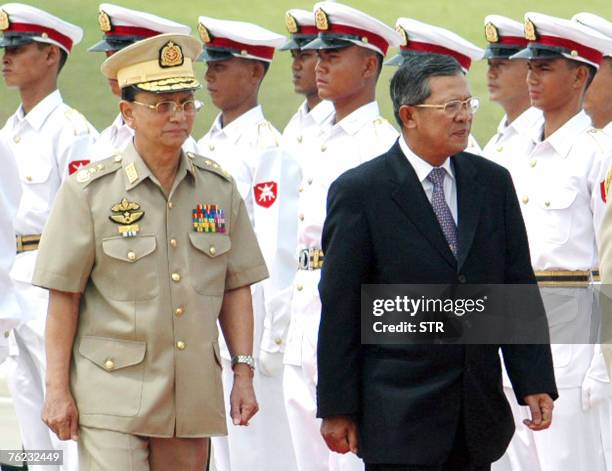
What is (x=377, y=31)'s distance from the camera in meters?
7.37

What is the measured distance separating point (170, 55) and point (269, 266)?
2226mm

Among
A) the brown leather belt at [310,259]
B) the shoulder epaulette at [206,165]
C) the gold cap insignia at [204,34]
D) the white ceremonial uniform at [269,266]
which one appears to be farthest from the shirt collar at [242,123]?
A: the shoulder epaulette at [206,165]

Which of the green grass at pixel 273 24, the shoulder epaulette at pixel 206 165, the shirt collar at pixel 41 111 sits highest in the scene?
the green grass at pixel 273 24

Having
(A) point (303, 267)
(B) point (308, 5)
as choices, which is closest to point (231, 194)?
(A) point (303, 267)

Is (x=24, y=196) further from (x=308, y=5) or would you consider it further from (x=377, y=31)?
(x=308, y=5)

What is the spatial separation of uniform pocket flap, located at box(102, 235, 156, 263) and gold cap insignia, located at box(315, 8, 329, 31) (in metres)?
2.33

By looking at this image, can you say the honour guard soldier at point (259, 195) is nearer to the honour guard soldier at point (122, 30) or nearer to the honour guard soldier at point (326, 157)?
the honour guard soldier at point (122, 30)

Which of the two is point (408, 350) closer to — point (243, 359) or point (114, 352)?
point (243, 359)

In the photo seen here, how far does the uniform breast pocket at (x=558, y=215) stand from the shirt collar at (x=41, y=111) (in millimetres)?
2598

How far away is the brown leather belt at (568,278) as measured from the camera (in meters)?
6.73

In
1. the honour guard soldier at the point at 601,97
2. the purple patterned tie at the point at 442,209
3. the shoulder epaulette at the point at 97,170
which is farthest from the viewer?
the honour guard soldier at the point at 601,97

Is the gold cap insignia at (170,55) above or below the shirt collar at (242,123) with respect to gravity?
below

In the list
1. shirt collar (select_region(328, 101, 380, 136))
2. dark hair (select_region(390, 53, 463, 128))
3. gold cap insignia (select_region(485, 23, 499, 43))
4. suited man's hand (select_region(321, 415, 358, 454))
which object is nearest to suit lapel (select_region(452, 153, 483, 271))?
dark hair (select_region(390, 53, 463, 128))

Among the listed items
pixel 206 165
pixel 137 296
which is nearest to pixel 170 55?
pixel 206 165
